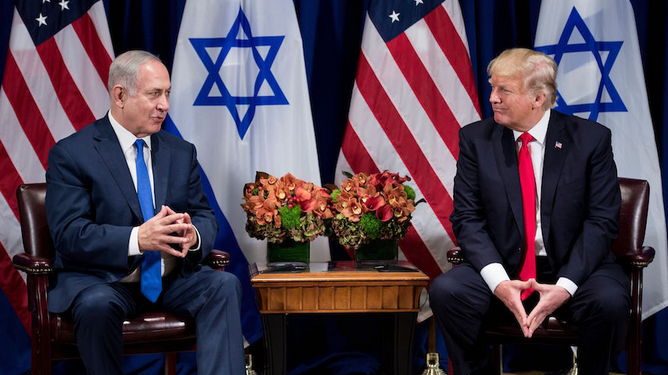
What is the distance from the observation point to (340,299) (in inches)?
162

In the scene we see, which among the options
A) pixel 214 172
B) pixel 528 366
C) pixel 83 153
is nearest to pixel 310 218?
pixel 214 172

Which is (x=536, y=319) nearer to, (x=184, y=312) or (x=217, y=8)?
(x=184, y=312)

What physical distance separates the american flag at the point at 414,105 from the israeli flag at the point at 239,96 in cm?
30

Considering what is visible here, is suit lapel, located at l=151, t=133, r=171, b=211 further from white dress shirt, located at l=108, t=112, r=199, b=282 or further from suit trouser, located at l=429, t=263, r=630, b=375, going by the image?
suit trouser, located at l=429, t=263, r=630, b=375

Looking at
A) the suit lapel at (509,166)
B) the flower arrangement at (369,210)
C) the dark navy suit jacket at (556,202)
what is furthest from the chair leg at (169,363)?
the suit lapel at (509,166)

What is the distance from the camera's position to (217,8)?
15.6 feet

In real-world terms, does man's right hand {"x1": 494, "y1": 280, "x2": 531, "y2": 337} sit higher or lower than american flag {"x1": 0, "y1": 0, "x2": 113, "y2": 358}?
lower

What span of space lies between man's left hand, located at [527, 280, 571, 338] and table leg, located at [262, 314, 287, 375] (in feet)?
3.41

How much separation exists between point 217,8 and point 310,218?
1200 mm

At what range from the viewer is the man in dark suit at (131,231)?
364cm

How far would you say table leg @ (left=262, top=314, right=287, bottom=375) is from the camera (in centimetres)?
411

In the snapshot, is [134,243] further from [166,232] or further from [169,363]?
[169,363]

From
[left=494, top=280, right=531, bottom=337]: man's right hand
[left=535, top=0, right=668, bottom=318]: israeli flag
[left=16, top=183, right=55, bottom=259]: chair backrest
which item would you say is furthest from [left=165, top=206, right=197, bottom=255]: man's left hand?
[left=535, top=0, right=668, bottom=318]: israeli flag

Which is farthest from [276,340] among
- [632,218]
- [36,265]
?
[632,218]
